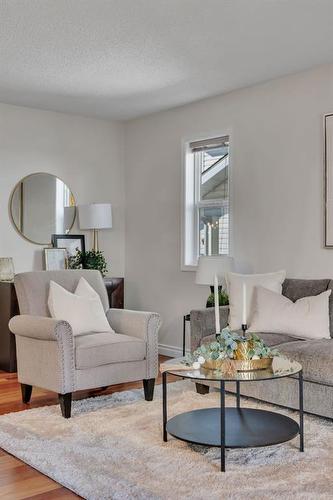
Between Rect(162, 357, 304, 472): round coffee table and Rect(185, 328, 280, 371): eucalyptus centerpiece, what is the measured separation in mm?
38

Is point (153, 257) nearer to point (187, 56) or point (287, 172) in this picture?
point (287, 172)

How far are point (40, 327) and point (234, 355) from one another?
140 cm

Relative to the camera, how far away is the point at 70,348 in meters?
3.71

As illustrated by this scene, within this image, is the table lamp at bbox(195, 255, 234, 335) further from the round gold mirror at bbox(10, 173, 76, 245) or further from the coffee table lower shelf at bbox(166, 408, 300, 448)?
the round gold mirror at bbox(10, 173, 76, 245)

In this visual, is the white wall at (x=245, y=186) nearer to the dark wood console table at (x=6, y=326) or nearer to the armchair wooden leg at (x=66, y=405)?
the dark wood console table at (x=6, y=326)

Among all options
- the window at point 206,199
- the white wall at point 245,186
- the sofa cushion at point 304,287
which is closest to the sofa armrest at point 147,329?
the sofa cushion at point 304,287

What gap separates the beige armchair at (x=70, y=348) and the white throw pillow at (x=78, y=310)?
0.23ft

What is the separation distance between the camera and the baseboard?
19.3 ft

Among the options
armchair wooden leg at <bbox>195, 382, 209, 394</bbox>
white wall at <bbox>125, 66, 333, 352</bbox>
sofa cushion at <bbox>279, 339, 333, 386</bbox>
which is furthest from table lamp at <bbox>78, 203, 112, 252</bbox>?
sofa cushion at <bbox>279, 339, 333, 386</bbox>

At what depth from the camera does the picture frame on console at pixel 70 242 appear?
19.8ft

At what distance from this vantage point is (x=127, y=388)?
14.8ft

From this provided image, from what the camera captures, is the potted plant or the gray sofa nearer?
the gray sofa

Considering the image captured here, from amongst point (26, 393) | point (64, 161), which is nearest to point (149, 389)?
point (26, 393)

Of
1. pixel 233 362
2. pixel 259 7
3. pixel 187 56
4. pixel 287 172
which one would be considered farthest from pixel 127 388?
pixel 259 7
